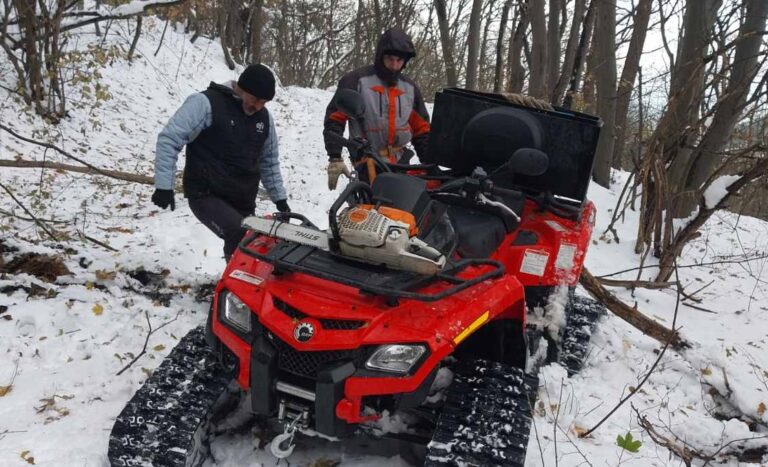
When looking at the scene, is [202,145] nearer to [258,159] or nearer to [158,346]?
[258,159]

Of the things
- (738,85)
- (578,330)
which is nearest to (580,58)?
(738,85)

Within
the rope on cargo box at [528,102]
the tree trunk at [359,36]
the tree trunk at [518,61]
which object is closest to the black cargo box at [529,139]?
the rope on cargo box at [528,102]

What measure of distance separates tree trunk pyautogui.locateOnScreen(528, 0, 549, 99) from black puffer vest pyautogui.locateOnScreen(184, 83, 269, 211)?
8797 millimetres

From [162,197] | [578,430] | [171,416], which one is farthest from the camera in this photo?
[162,197]

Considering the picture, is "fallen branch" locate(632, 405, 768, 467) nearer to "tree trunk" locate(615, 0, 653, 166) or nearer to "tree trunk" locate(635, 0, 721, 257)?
"tree trunk" locate(635, 0, 721, 257)

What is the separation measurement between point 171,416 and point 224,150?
2187mm

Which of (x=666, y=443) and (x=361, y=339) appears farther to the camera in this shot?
(x=666, y=443)

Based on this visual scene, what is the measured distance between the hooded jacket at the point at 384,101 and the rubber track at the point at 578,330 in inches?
65.9

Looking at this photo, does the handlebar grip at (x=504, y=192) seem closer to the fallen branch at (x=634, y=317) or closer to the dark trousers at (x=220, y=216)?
the fallen branch at (x=634, y=317)

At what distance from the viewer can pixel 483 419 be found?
2836mm

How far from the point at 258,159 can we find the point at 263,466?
2.47 m

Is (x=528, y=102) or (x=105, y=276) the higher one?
(x=528, y=102)

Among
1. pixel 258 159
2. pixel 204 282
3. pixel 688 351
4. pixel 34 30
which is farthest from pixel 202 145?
pixel 34 30

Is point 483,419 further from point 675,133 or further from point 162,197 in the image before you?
point 675,133
